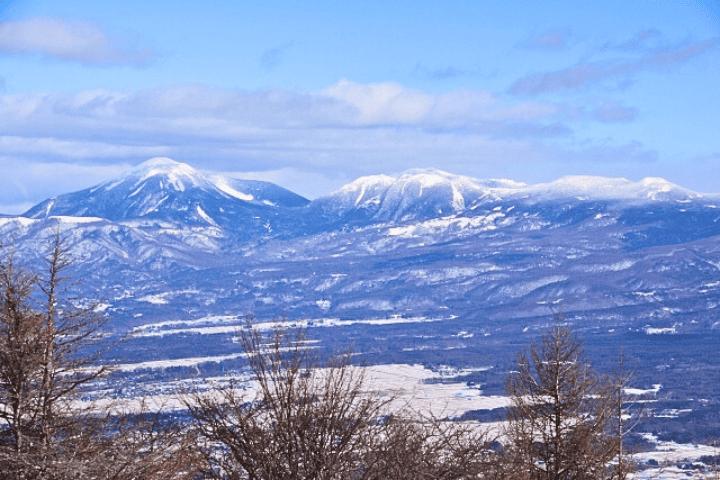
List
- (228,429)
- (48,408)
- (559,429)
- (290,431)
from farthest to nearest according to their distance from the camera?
(559,429) → (48,408) → (228,429) → (290,431)

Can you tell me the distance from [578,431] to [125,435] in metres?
12.0

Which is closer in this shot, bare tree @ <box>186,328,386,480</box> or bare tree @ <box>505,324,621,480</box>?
bare tree @ <box>186,328,386,480</box>

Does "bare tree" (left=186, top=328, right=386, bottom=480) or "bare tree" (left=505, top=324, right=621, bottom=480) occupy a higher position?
"bare tree" (left=186, top=328, right=386, bottom=480)

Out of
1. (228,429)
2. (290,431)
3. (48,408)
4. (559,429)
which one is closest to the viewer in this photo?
(290,431)

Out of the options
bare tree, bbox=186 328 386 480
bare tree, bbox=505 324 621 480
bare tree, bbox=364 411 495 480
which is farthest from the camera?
bare tree, bbox=505 324 621 480

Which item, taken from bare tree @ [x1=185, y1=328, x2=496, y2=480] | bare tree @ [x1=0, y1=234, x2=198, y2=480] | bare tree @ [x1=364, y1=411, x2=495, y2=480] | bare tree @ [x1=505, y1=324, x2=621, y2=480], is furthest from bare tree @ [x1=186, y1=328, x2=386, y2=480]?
bare tree @ [x1=505, y1=324, x2=621, y2=480]

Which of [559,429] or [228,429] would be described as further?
[559,429]

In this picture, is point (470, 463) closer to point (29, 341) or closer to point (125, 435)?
point (125, 435)

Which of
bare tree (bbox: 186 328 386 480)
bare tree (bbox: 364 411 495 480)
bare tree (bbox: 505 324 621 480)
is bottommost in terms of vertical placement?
bare tree (bbox: 505 324 621 480)

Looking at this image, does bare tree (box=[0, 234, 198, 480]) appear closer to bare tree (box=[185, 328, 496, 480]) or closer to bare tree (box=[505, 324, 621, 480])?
bare tree (box=[185, 328, 496, 480])

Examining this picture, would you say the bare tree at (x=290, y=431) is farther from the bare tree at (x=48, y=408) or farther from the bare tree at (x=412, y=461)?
A: the bare tree at (x=48, y=408)

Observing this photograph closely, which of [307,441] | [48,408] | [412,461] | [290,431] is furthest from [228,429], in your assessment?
[48,408]

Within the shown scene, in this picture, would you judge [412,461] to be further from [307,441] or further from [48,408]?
[48,408]

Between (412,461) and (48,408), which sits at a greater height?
(48,408)
